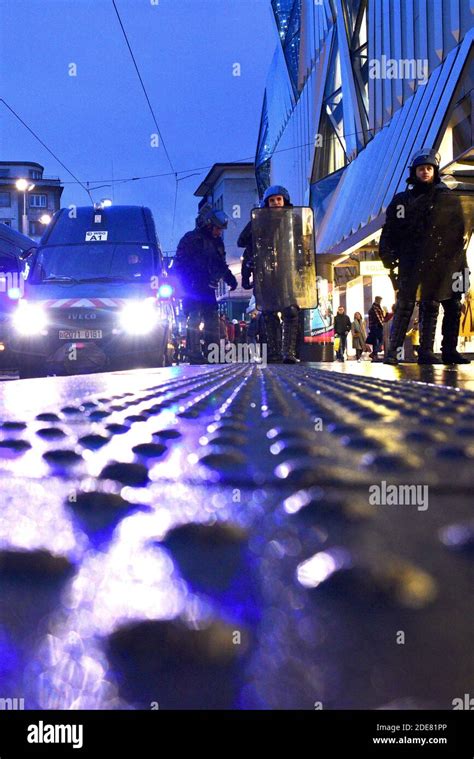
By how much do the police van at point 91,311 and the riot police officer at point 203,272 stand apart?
0.43 meters

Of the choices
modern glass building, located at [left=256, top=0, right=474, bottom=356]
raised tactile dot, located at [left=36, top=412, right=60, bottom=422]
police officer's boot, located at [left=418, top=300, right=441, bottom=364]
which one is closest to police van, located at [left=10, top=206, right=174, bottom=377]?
police officer's boot, located at [left=418, top=300, right=441, bottom=364]

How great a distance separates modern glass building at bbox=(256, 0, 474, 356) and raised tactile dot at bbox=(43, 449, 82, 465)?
35.2 feet

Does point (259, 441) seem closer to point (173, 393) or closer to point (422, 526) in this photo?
point (422, 526)

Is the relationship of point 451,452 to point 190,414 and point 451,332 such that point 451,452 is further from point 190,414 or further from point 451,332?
point 451,332

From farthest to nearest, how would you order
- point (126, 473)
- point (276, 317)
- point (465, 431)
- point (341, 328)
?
point (341, 328) < point (276, 317) < point (465, 431) < point (126, 473)

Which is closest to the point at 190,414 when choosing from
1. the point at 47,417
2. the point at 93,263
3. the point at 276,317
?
the point at 47,417

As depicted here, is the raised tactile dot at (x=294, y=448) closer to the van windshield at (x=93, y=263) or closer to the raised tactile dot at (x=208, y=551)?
the raised tactile dot at (x=208, y=551)

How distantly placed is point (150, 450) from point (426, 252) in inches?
227

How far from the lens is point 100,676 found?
40 centimetres

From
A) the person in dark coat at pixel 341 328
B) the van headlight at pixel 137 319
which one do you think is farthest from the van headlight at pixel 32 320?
the person in dark coat at pixel 341 328

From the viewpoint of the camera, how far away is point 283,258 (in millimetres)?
8523

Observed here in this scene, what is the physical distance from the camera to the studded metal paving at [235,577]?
1.30ft
